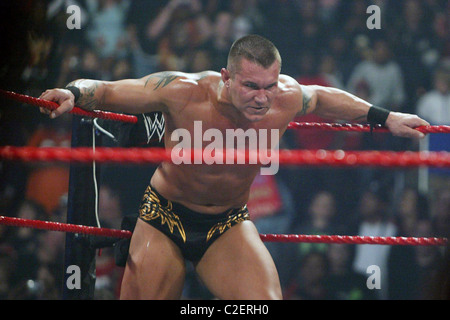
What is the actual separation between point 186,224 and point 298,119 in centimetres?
172

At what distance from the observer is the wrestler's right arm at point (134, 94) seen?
1.33 metres

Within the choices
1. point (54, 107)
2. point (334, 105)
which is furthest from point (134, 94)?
point (334, 105)

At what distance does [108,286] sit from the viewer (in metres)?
2.51

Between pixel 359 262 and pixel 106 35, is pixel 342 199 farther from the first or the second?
pixel 106 35

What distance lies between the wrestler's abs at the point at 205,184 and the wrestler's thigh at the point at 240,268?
8cm

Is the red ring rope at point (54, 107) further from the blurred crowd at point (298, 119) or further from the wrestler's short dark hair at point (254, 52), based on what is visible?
the blurred crowd at point (298, 119)

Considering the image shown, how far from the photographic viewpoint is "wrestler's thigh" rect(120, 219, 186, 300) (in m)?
1.36

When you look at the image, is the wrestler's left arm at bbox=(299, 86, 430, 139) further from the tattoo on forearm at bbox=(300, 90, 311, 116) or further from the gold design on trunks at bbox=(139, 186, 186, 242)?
the gold design on trunks at bbox=(139, 186, 186, 242)

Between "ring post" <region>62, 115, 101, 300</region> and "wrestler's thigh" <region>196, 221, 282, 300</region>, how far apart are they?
1.11 feet

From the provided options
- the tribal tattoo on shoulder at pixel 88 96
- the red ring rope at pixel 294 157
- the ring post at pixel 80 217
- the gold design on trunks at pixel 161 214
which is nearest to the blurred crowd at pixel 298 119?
the ring post at pixel 80 217

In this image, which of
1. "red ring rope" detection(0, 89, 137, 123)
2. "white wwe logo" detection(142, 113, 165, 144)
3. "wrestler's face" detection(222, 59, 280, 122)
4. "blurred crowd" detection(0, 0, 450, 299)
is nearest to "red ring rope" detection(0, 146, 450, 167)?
"red ring rope" detection(0, 89, 137, 123)
